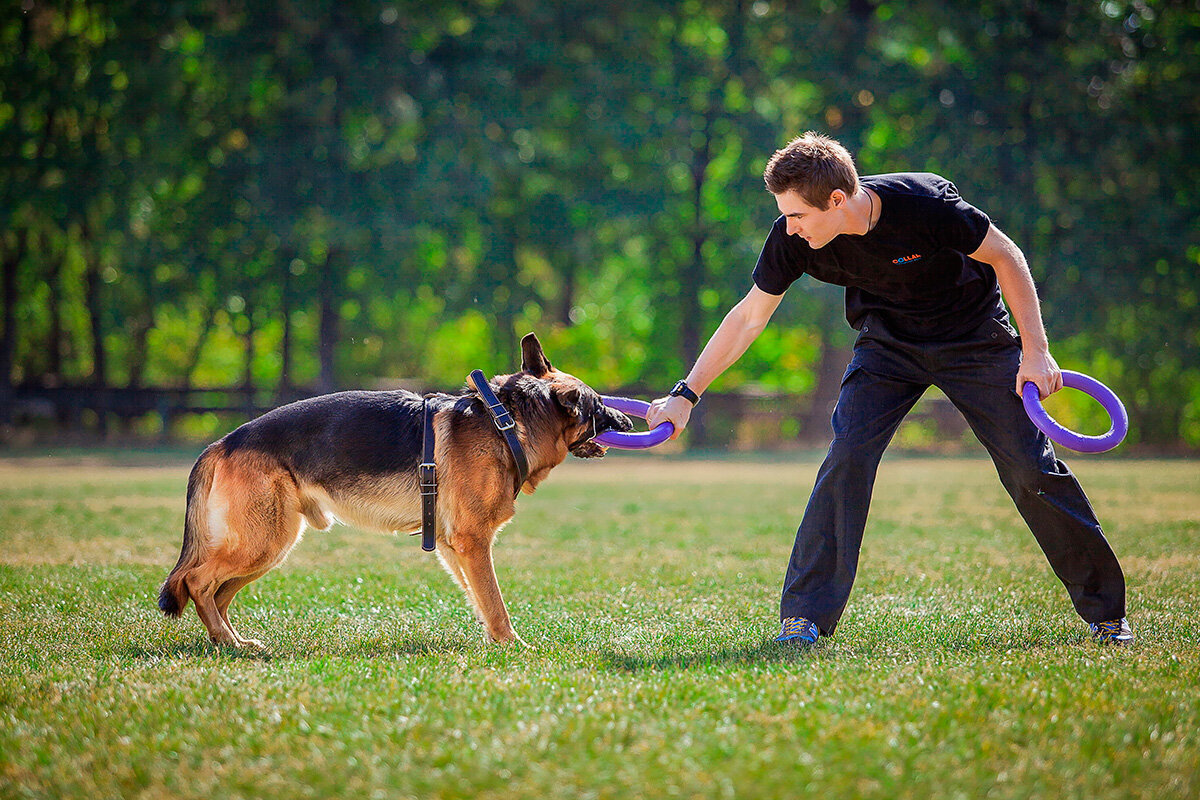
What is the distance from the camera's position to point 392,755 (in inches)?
122

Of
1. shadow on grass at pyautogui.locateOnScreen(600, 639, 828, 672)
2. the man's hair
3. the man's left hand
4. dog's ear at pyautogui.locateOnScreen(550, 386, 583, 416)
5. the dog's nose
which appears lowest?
shadow on grass at pyautogui.locateOnScreen(600, 639, 828, 672)

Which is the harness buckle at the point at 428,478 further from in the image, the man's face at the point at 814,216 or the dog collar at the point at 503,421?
the man's face at the point at 814,216

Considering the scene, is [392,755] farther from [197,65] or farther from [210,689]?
[197,65]

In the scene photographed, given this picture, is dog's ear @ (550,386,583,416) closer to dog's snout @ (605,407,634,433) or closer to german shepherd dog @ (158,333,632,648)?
german shepherd dog @ (158,333,632,648)

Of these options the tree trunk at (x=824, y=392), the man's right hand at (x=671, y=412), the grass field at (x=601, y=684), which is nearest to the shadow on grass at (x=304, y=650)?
the grass field at (x=601, y=684)

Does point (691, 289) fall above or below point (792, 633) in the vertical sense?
above

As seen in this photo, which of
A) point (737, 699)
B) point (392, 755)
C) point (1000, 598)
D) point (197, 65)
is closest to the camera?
point (392, 755)

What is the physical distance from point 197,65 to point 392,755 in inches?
1064

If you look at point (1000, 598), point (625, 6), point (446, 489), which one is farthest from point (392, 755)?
point (625, 6)

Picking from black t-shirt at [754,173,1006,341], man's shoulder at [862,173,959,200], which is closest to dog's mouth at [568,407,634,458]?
black t-shirt at [754,173,1006,341]

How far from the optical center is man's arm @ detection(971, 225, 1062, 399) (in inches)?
183

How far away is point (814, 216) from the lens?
14.5 ft

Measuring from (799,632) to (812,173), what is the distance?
202cm

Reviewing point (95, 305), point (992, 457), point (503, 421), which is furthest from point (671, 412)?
point (95, 305)
